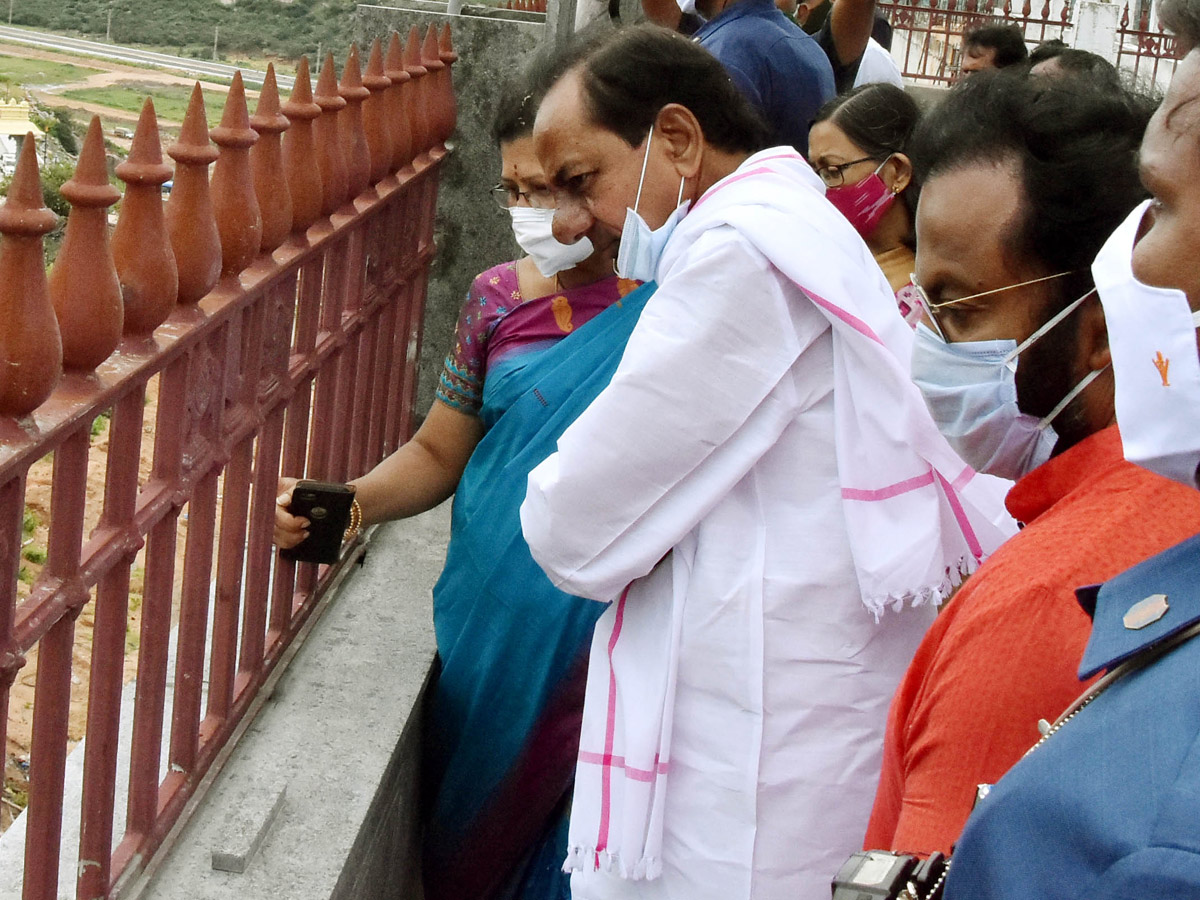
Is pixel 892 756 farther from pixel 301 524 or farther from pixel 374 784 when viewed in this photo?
pixel 301 524

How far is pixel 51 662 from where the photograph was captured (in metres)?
1.63

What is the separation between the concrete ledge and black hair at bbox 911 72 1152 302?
139 cm

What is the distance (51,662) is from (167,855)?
0.60 metres

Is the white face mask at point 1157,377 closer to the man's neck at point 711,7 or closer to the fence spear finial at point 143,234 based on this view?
the fence spear finial at point 143,234

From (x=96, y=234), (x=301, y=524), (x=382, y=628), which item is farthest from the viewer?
(x=382, y=628)

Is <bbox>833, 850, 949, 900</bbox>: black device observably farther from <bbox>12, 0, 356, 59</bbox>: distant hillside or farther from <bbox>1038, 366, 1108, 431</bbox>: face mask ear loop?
<bbox>12, 0, 356, 59</bbox>: distant hillside

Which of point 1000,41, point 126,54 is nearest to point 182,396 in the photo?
point 126,54

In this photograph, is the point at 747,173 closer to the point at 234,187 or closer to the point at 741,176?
the point at 741,176

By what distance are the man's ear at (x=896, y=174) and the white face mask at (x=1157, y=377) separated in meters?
2.37

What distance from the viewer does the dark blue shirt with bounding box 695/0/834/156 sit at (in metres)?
3.20

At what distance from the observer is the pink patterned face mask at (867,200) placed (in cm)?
332

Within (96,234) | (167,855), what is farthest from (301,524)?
(96,234)

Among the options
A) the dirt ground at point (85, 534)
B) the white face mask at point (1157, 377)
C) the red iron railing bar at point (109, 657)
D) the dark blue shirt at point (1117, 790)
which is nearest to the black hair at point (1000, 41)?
the dirt ground at point (85, 534)

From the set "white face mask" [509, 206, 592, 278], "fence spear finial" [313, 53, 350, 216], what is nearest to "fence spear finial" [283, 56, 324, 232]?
"fence spear finial" [313, 53, 350, 216]
